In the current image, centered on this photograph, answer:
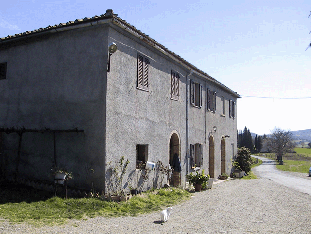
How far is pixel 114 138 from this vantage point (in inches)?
397

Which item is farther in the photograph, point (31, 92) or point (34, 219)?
point (31, 92)

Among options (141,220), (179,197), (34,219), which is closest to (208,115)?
(179,197)

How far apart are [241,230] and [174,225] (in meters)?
1.63

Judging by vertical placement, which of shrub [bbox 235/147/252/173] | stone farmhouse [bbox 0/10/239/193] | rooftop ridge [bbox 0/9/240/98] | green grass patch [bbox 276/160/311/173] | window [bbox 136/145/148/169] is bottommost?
green grass patch [bbox 276/160/311/173]

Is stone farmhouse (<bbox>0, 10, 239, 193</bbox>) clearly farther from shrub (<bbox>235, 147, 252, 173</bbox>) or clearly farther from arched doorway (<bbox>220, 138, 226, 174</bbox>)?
shrub (<bbox>235, 147, 252, 173</bbox>)

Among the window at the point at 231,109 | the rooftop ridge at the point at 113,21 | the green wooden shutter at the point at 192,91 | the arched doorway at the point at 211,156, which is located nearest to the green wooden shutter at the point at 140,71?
the rooftop ridge at the point at 113,21

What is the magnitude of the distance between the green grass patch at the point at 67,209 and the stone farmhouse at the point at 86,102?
2.66 ft

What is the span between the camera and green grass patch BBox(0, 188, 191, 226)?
7.41 metres

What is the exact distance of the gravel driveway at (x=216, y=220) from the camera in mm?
7105

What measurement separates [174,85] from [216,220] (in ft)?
24.6

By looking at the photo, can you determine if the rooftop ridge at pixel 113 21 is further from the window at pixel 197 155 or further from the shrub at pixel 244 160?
the shrub at pixel 244 160

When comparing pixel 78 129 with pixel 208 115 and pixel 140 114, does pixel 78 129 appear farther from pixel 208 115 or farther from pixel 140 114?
pixel 208 115

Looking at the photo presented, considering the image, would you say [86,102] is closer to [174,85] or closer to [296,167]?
[174,85]

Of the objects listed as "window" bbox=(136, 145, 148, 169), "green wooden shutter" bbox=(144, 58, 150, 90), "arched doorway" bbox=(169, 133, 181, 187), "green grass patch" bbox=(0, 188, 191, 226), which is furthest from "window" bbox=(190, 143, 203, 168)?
"green grass patch" bbox=(0, 188, 191, 226)
